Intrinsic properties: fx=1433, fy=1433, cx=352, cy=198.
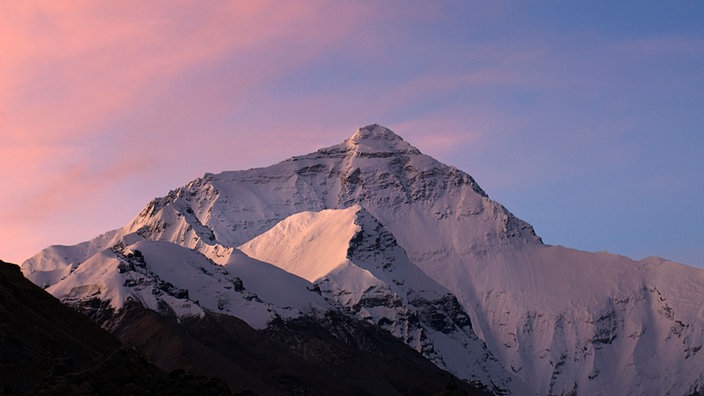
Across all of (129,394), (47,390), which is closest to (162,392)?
(129,394)

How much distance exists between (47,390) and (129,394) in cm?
1215

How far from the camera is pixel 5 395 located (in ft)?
630

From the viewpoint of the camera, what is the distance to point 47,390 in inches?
7402

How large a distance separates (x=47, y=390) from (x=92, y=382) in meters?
8.58

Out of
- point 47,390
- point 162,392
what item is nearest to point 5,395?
point 47,390

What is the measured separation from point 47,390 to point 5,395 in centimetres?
780

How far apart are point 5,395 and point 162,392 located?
840 inches

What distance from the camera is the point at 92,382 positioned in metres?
195

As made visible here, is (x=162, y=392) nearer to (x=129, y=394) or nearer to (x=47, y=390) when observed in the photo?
(x=129, y=394)

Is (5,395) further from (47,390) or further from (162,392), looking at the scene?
(162,392)

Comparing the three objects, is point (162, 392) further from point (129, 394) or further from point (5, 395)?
point (5, 395)

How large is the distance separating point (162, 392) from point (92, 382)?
10.0 meters

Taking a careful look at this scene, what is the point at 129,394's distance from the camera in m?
195

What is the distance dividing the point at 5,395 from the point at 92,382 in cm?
1160
